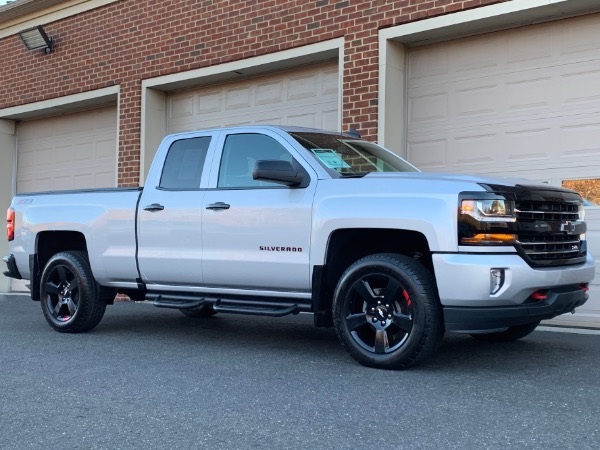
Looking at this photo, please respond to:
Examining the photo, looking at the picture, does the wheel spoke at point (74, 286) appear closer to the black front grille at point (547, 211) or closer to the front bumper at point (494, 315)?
the front bumper at point (494, 315)

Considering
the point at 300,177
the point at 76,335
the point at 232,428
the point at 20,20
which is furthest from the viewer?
the point at 20,20

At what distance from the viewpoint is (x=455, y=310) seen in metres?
5.41

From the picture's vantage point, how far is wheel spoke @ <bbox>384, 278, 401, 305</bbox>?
5657mm

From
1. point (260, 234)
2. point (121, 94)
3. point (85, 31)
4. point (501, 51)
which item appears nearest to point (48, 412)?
point (260, 234)

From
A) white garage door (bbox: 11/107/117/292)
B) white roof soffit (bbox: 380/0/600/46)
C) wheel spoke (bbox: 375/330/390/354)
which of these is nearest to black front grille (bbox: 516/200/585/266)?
wheel spoke (bbox: 375/330/390/354)

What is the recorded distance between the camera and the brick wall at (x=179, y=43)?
398 inches

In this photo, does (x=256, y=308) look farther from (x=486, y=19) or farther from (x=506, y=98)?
(x=486, y=19)

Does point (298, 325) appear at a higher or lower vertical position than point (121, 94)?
lower

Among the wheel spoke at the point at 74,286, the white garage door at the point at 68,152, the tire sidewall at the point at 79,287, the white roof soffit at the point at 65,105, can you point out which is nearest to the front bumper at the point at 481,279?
the tire sidewall at the point at 79,287

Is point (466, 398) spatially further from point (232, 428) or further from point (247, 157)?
point (247, 157)

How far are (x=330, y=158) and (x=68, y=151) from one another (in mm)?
9649

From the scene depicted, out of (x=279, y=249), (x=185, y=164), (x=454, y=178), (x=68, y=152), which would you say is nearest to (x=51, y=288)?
(x=185, y=164)

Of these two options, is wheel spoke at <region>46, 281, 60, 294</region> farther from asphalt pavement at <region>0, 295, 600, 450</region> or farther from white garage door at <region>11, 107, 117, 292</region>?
white garage door at <region>11, 107, 117, 292</region>

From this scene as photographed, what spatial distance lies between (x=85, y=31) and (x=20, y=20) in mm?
2149
